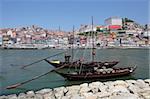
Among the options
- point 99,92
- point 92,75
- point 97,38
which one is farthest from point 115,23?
point 99,92

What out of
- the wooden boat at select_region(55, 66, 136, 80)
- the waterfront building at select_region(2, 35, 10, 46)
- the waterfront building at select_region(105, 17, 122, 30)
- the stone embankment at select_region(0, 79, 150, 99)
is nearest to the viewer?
the stone embankment at select_region(0, 79, 150, 99)

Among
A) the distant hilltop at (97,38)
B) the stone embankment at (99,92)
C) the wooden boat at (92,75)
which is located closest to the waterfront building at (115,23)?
the distant hilltop at (97,38)

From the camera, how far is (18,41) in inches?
2247

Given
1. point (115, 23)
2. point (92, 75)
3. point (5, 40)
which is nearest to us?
point (92, 75)

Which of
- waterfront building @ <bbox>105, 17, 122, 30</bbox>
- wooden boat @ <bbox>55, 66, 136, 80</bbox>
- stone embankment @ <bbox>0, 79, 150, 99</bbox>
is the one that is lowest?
wooden boat @ <bbox>55, 66, 136, 80</bbox>

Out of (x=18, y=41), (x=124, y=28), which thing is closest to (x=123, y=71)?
(x=18, y=41)

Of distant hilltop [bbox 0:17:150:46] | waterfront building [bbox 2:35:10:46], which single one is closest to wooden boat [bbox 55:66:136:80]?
distant hilltop [bbox 0:17:150:46]

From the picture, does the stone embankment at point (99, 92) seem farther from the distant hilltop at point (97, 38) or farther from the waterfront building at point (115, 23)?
the waterfront building at point (115, 23)

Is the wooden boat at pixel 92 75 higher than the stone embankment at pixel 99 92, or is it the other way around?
the stone embankment at pixel 99 92

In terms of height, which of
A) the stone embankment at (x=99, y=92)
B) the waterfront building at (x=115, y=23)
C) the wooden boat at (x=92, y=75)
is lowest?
the wooden boat at (x=92, y=75)

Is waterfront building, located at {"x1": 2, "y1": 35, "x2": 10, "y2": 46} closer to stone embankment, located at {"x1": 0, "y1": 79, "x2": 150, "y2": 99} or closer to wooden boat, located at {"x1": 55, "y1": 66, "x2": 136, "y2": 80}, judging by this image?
wooden boat, located at {"x1": 55, "y1": 66, "x2": 136, "y2": 80}

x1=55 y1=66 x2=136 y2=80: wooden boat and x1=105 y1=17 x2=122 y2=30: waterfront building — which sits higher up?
x1=105 y1=17 x2=122 y2=30: waterfront building

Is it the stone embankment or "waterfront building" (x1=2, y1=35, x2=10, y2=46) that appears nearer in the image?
the stone embankment

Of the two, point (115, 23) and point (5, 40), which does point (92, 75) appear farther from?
point (115, 23)
